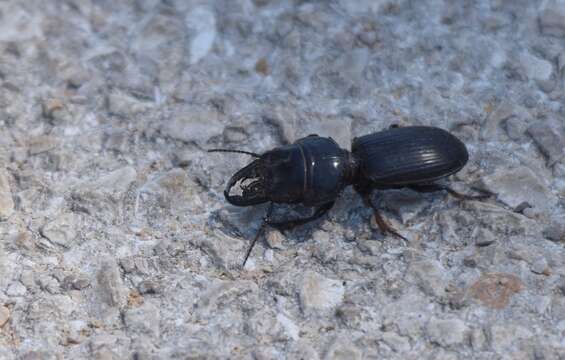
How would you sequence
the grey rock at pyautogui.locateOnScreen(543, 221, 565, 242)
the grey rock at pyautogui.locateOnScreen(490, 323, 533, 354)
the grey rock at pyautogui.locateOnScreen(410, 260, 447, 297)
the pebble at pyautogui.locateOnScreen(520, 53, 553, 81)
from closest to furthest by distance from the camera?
the grey rock at pyautogui.locateOnScreen(490, 323, 533, 354) → the grey rock at pyautogui.locateOnScreen(410, 260, 447, 297) → the grey rock at pyautogui.locateOnScreen(543, 221, 565, 242) → the pebble at pyautogui.locateOnScreen(520, 53, 553, 81)

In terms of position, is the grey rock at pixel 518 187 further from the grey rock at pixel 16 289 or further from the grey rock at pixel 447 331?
the grey rock at pixel 16 289

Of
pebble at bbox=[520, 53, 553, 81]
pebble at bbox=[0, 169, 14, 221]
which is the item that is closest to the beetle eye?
pebble at bbox=[0, 169, 14, 221]

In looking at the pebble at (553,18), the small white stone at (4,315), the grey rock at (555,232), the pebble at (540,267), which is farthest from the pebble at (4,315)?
the pebble at (553,18)

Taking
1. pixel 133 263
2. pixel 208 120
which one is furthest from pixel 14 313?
pixel 208 120

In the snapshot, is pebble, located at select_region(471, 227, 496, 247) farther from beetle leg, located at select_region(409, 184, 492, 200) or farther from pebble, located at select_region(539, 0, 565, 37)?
pebble, located at select_region(539, 0, 565, 37)

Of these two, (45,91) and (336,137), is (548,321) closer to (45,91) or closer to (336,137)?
(336,137)

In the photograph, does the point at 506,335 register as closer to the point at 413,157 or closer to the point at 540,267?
the point at 540,267

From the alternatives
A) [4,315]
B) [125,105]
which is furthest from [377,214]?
[4,315]
